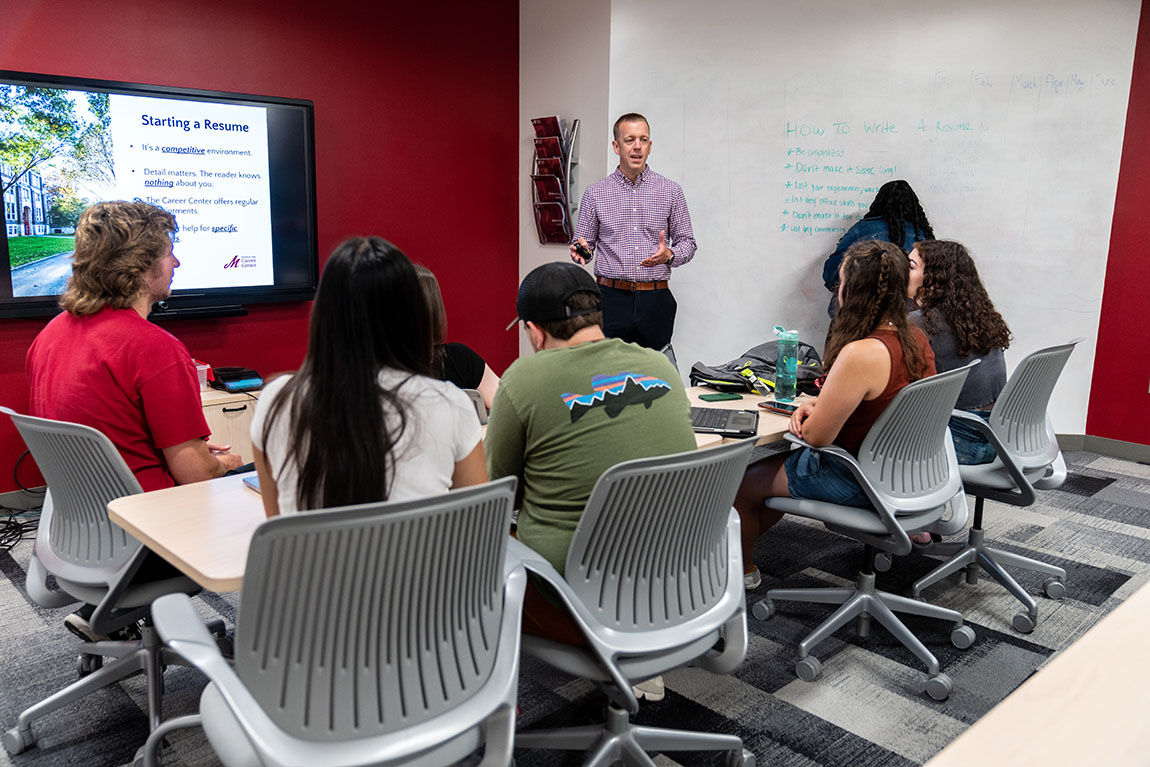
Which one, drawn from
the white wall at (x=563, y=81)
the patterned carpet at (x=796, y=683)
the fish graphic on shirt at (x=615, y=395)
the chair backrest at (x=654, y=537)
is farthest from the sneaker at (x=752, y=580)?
the white wall at (x=563, y=81)

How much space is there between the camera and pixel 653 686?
238 centimetres

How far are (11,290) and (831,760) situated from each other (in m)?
3.72

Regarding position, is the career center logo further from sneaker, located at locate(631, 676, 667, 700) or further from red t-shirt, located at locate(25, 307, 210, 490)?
sneaker, located at locate(631, 676, 667, 700)

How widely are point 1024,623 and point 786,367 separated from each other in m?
1.16

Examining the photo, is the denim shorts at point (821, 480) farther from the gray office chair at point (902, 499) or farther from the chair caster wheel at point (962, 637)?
the chair caster wheel at point (962, 637)

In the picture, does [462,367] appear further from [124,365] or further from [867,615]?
[867,615]

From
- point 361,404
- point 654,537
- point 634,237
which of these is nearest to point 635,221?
point 634,237

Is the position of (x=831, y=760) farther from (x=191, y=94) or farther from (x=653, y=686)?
(x=191, y=94)

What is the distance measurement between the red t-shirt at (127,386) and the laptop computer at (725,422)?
4.61 ft

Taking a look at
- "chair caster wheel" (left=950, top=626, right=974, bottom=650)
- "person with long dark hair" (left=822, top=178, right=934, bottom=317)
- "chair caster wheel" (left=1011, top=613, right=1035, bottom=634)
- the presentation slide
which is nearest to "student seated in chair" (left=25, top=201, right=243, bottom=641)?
the presentation slide

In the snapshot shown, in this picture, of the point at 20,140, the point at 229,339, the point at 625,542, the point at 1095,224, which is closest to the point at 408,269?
the point at 625,542

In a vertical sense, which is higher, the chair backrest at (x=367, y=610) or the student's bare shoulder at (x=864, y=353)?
the student's bare shoulder at (x=864, y=353)

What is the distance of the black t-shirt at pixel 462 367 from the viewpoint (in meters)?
2.58

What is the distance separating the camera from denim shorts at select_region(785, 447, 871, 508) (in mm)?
2520
